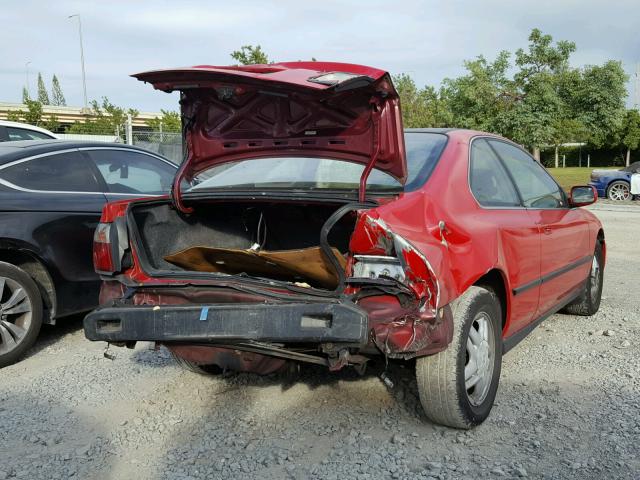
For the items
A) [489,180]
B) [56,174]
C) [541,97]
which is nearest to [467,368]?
[489,180]

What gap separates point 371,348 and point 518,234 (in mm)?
1408

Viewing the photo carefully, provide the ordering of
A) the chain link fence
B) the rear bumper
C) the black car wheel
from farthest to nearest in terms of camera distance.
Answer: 1. the chain link fence
2. the black car wheel
3. the rear bumper

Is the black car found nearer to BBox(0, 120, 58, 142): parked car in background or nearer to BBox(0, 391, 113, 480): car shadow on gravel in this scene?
BBox(0, 391, 113, 480): car shadow on gravel

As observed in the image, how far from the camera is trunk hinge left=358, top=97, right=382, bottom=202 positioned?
3119 millimetres

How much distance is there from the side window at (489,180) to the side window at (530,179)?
14cm

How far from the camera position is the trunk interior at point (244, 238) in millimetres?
3480

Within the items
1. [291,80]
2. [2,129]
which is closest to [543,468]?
[291,80]

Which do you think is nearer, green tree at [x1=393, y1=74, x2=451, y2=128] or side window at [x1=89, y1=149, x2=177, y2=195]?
side window at [x1=89, y1=149, x2=177, y2=195]

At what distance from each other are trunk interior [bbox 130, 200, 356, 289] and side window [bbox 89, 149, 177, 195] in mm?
1899

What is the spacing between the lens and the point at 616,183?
1972 cm

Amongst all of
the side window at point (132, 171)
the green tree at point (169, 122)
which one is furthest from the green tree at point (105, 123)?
the side window at point (132, 171)

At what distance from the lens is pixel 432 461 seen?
306cm

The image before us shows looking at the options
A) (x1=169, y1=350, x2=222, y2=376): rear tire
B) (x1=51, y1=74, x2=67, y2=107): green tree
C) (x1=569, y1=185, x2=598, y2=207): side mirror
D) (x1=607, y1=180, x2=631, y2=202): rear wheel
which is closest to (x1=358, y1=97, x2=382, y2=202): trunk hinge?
(x1=169, y1=350, x2=222, y2=376): rear tire

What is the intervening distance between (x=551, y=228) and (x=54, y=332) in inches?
163
